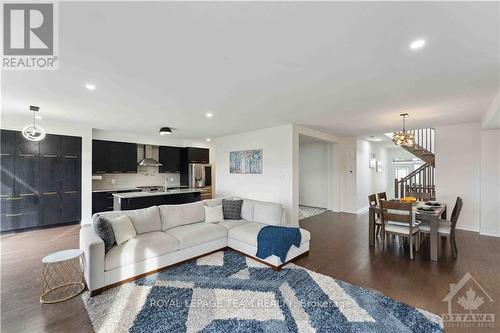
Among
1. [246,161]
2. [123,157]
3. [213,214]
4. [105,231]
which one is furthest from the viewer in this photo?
[123,157]

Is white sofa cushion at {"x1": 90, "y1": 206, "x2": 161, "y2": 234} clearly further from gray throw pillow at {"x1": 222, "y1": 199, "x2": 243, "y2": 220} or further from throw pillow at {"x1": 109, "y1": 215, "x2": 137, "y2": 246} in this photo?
gray throw pillow at {"x1": 222, "y1": 199, "x2": 243, "y2": 220}

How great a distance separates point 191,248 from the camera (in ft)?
11.0

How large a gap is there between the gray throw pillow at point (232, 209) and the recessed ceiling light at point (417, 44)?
346cm

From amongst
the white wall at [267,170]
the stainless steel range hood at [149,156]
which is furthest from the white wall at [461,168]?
the stainless steel range hood at [149,156]

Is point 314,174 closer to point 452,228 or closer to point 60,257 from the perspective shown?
point 452,228

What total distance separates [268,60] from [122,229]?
2850mm

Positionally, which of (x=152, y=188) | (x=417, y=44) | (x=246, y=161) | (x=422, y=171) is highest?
(x=417, y=44)

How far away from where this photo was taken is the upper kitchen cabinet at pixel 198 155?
26.0ft

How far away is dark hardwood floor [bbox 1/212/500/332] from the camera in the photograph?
7.22 ft

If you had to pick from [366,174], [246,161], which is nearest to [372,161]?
[366,174]

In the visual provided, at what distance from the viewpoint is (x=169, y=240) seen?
3.18m

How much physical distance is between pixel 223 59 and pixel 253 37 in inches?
18.5

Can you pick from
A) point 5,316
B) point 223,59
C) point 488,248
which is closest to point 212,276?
point 5,316

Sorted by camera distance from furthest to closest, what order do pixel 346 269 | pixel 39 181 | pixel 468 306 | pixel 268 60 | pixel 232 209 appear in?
pixel 39 181, pixel 232 209, pixel 346 269, pixel 468 306, pixel 268 60
